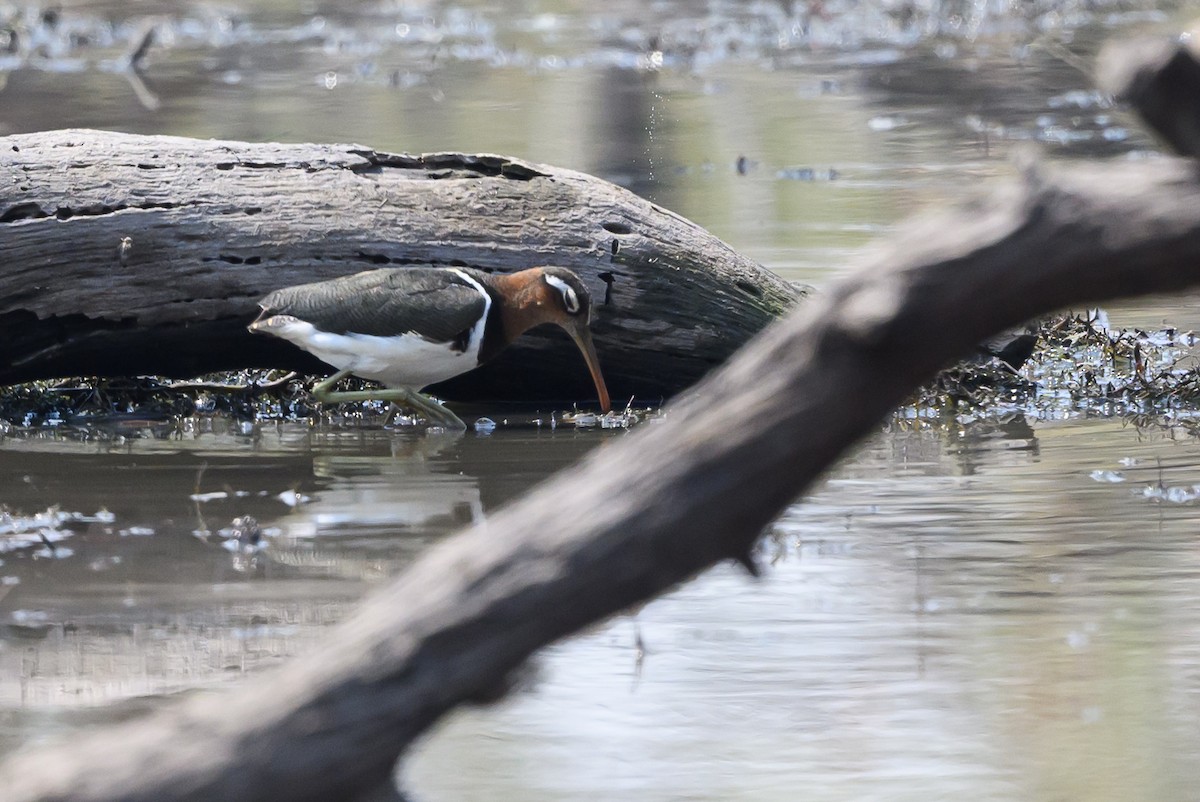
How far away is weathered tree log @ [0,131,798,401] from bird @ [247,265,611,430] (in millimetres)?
297

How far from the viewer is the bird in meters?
7.83

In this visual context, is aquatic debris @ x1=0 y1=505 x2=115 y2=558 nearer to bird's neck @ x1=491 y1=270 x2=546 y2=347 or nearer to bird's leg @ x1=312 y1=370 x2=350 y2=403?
bird's leg @ x1=312 y1=370 x2=350 y2=403

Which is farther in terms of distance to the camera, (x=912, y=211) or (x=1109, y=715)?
(x=912, y=211)

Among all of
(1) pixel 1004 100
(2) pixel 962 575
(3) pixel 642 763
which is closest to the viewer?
(3) pixel 642 763

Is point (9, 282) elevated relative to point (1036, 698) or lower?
elevated

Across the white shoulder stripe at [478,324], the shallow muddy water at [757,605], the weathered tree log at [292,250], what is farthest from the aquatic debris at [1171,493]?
the white shoulder stripe at [478,324]

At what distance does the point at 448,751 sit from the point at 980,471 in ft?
10.9

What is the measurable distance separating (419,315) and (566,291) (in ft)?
2.06

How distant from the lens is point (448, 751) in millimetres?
4711

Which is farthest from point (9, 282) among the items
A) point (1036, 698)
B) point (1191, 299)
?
point (1191, 299)

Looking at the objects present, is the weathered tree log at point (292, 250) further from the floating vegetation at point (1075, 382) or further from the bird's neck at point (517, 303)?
the floating vegetation at point (1075, 382)

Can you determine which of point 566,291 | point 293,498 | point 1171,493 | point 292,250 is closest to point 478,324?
point 566,291

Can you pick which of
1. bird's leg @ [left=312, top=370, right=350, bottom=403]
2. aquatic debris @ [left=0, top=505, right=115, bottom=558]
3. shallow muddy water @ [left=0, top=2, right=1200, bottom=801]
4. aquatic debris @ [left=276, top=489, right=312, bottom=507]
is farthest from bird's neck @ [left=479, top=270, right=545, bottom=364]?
aquatic debris @ [left=0, top=505, right=115, bottom=558]

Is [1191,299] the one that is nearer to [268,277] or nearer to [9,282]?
[268,277]
